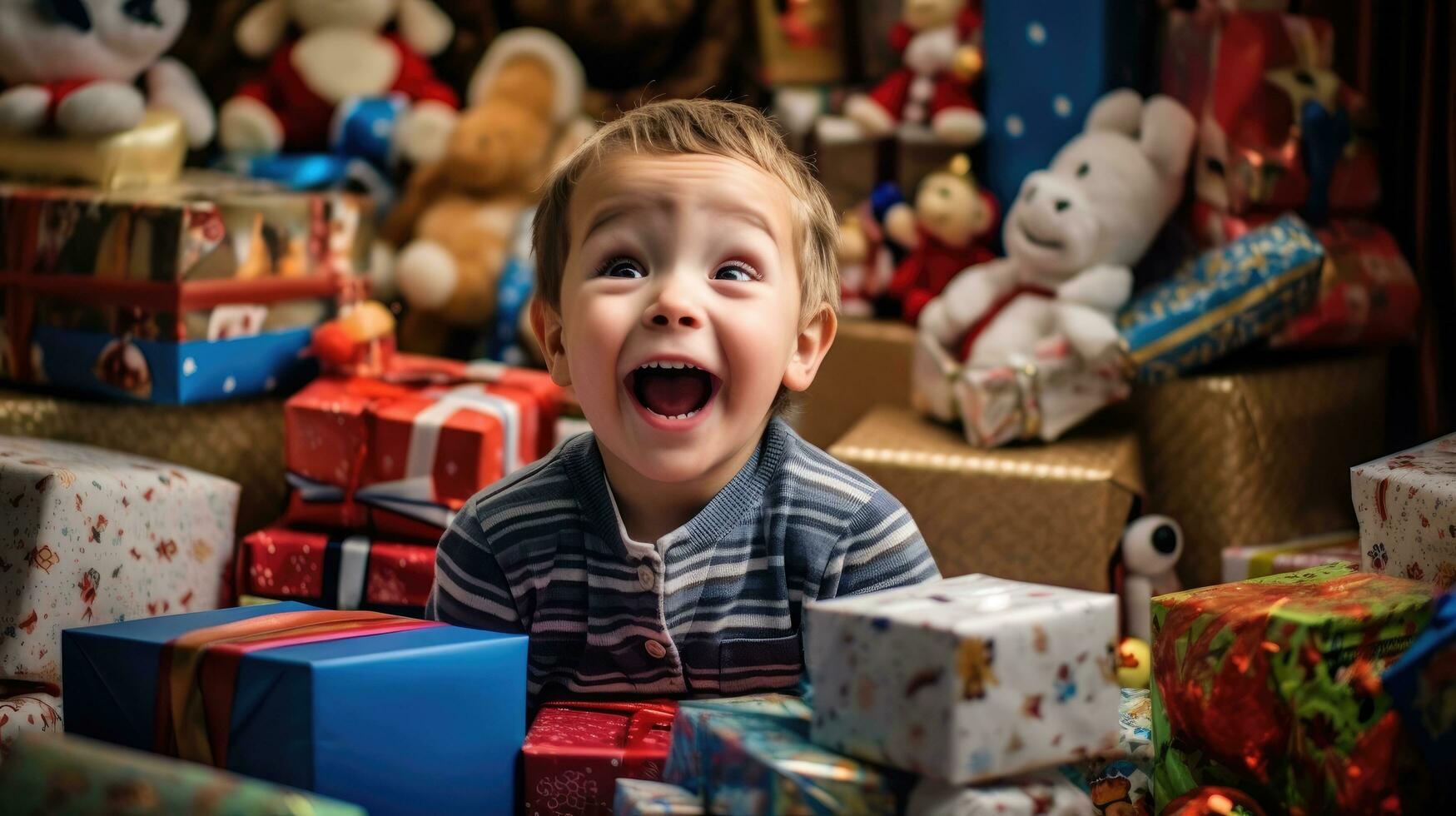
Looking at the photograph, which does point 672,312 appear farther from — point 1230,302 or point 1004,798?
point 1230,302

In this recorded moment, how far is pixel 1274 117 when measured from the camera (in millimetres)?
1729

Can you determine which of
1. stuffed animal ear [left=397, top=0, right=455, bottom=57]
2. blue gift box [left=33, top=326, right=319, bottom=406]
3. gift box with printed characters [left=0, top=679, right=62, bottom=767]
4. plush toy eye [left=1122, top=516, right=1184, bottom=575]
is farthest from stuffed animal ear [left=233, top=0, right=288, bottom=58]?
plush toy eye [left=1122, top=516, right=1184, bottom=575]

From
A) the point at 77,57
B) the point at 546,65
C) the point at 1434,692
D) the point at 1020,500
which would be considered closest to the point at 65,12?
the point at 77,57

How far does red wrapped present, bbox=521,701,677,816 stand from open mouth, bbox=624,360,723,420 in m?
0.24

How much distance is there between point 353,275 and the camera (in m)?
1.94

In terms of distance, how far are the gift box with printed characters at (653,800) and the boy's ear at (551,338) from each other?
0.40 meters

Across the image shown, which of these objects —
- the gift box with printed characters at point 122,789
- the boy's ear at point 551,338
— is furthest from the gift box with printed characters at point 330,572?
the gift box with printed characters at point 122,789

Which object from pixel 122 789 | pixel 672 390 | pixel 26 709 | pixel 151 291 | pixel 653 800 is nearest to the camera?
pixel 122 789

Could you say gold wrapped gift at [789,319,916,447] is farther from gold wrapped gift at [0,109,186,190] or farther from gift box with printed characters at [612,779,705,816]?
gift box with printed characters at [612,779,705,816]

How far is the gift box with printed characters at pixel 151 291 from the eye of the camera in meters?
1.71

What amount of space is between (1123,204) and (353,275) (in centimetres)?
103

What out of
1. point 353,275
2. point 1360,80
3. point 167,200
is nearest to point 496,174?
point 353,275

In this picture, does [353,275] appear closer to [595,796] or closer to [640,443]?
[640,443]

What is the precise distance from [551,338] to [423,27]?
49.3 inches
